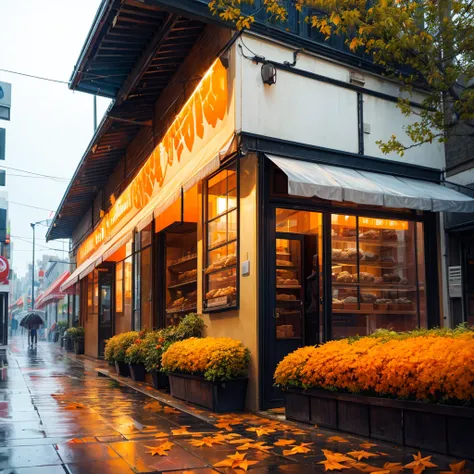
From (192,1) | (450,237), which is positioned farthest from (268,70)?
(450,237)

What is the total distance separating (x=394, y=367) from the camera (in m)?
6.55

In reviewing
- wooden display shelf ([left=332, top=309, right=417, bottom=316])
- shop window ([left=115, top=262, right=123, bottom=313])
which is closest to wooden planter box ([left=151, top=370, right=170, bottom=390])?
wooden display shelf ([left=332, top=309, right=417, bottom=316])

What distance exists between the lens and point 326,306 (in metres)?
10.3

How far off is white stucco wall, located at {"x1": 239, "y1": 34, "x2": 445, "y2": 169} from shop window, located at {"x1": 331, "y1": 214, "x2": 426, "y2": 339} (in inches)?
53.3

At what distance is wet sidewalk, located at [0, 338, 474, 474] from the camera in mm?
5605

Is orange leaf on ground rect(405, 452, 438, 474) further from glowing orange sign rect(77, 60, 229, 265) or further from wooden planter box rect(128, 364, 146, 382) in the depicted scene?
wooden planter box rect(128, 364, 146, 382)

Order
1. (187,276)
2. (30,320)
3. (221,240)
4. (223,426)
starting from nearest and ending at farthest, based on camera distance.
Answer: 1. (223,426)
2. (221,240)
3. (187,276)
4. (30,320)

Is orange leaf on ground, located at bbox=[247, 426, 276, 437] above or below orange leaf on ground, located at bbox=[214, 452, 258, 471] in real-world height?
below

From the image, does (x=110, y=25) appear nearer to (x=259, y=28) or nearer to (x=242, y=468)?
(x=259, y=28)

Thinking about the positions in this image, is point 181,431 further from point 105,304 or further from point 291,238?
point 105,304

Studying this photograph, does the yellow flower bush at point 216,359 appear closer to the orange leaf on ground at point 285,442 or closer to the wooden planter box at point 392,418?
the wooden planter box at point 392,418

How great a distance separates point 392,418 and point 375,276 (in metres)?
4.91

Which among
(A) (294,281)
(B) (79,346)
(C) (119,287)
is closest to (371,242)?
(A) (294,281)

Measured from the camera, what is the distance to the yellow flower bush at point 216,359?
30.0 feet
